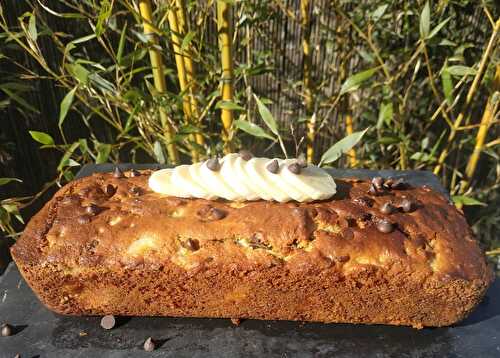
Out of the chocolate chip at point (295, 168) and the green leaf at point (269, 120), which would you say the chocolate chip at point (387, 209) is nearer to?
the chocolate chip at point (295, 168)

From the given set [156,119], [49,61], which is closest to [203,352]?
[156,119]

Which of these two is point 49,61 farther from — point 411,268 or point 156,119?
point 411,268

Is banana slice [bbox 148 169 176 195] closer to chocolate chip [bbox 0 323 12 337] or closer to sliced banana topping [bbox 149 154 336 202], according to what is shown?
sliced banana topping [bbox 149 154 336 202]

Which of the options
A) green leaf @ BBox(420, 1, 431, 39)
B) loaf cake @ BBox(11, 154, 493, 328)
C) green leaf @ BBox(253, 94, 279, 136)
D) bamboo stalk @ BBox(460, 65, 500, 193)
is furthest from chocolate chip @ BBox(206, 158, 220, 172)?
bamboo stalk @ BBox(460, 65, 500, 193)

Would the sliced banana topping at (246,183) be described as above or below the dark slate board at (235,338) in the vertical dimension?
above

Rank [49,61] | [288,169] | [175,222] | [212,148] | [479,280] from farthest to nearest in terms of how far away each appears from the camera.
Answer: [49,61] < [212,148] < [288,169] < [175,222] < [479,280]

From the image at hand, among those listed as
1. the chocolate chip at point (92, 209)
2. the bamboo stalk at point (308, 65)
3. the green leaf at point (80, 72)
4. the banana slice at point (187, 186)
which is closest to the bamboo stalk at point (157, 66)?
the green leaf at point (80, 72)

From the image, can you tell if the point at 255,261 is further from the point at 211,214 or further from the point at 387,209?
the point at 387,209
